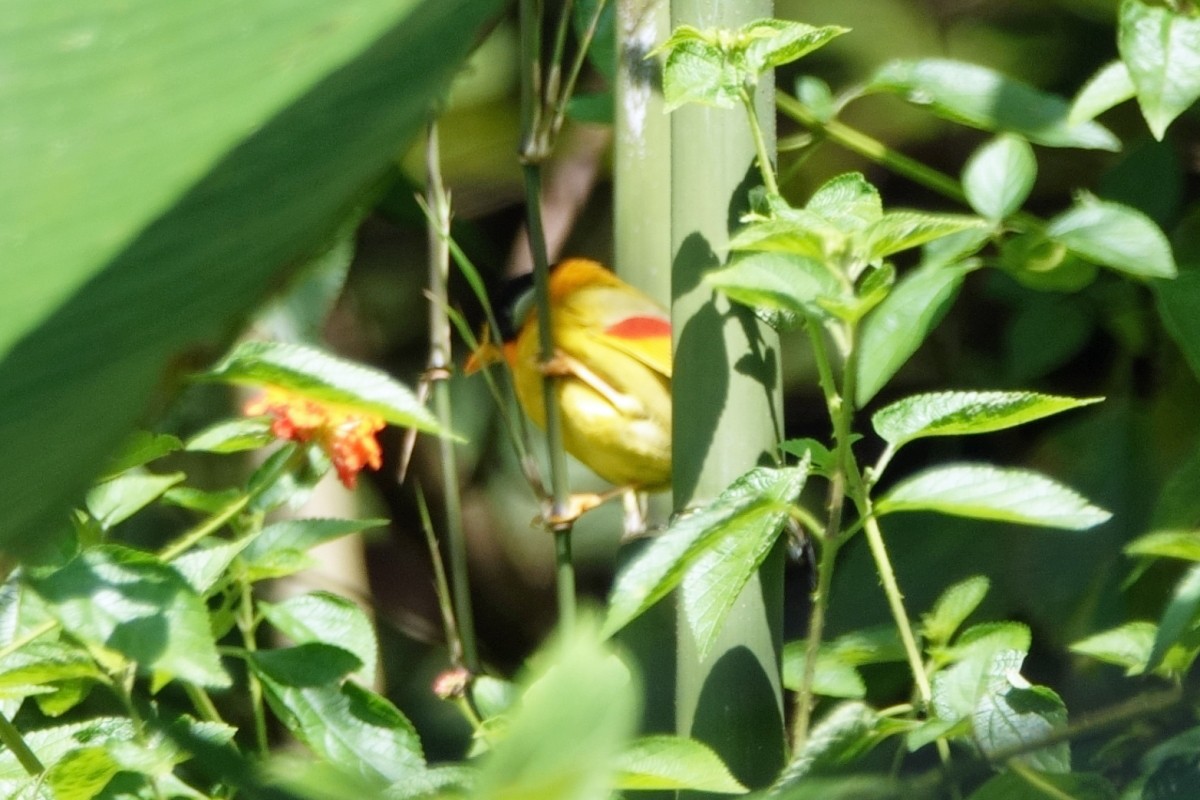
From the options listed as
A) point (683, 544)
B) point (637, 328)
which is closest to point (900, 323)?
point (683, 544)

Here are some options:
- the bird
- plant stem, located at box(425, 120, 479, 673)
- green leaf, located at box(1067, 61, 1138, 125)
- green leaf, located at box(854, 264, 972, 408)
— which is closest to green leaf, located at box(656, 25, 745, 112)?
green leaf, located at box(854, 264, 972, 408)

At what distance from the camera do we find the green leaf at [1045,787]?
0.47 metres

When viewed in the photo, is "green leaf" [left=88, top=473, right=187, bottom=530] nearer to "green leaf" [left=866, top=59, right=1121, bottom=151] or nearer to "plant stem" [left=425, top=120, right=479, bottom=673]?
"plant stem" [left=425, top=120, right=479, bottom=673]

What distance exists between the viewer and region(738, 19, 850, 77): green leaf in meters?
0.65

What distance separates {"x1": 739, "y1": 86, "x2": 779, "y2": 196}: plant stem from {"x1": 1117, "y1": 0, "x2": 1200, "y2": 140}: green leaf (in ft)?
0.63

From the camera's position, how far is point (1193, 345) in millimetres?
788

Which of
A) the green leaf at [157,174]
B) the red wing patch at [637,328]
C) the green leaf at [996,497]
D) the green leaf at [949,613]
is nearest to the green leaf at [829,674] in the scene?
the green leaf at [949,613]

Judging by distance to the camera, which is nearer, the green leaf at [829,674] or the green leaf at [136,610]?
the green leaf at [136,610]

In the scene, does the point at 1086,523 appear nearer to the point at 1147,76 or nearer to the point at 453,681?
the point at 1147,76

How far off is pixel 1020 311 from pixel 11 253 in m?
1.01

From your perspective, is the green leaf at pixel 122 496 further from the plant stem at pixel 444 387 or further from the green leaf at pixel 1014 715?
the green leaf at pixel 1014 715

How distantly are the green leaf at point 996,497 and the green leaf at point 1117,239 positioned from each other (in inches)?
6.2

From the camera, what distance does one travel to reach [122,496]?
818mm

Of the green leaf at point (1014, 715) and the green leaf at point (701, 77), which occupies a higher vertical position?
the green leaf at point (701, 77)
